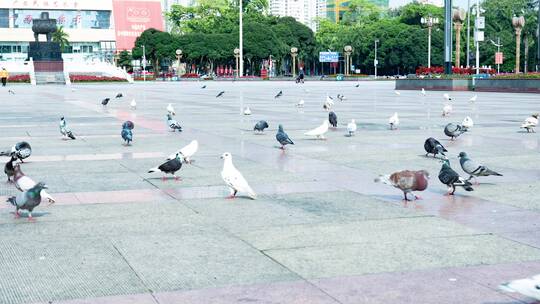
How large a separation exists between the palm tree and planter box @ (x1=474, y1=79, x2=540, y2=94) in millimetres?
99722

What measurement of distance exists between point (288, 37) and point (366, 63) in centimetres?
1302

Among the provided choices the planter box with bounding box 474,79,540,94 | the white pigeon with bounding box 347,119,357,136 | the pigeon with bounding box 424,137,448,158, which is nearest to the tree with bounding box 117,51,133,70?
the planter box with bounding box 474,79,540,94

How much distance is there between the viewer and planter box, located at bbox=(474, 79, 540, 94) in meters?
42.6

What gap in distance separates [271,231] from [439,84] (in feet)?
141

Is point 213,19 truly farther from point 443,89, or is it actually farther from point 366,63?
point 443,89

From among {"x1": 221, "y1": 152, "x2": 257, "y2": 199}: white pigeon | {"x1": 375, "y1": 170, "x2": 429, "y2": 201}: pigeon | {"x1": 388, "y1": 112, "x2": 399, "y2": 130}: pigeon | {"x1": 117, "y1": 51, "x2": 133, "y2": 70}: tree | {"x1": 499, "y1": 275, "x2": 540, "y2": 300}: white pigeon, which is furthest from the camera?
{"x1": 117, "y1": 51, "x2": 133, "y2": 70}: tree

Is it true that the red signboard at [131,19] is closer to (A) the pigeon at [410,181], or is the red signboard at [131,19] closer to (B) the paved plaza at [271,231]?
(B) the paved plaza at [271,231]

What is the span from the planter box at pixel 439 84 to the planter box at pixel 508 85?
682mm

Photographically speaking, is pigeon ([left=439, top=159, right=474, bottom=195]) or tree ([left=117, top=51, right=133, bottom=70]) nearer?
pigeon ([left=439, top=159, right=474, bottom=195])

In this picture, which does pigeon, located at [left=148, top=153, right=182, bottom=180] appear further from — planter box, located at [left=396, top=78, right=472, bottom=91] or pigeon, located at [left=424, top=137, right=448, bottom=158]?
planter box, located at [left=396, top=78, right=472, bottom=91]

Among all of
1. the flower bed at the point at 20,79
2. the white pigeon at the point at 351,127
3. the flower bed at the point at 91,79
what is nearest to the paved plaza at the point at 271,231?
the white pigeon at the point at 351,127

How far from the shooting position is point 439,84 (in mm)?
48875

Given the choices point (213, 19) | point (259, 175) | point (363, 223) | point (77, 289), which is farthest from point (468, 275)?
point (213, 19)

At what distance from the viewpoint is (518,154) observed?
44.6 feet
